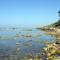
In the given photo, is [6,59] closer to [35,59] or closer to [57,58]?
[35,59]

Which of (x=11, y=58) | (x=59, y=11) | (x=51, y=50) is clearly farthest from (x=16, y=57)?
(x=59, y=11)

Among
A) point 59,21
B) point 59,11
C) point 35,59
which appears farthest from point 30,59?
point 59,21

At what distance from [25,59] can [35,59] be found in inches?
25.4

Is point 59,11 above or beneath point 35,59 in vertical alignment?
above

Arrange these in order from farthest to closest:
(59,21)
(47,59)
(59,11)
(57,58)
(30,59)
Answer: (59,21), (59,11), (30,59), (57,58), (47,59)

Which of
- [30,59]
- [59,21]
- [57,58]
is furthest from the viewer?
[59,21]

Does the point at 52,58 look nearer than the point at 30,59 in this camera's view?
Yes

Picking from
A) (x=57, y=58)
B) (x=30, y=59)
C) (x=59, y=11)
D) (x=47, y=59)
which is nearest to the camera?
(x=47, y=59)

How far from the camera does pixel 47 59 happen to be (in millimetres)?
11891

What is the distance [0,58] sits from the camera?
1459cm

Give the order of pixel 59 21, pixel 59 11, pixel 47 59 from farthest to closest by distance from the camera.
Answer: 1. pixel 59 21
2. pixel 59 11
3. pixel 47 59

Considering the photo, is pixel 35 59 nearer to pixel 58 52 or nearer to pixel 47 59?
pixel 58 52

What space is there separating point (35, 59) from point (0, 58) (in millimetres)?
2315

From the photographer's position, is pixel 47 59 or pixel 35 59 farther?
pixel 35 59
